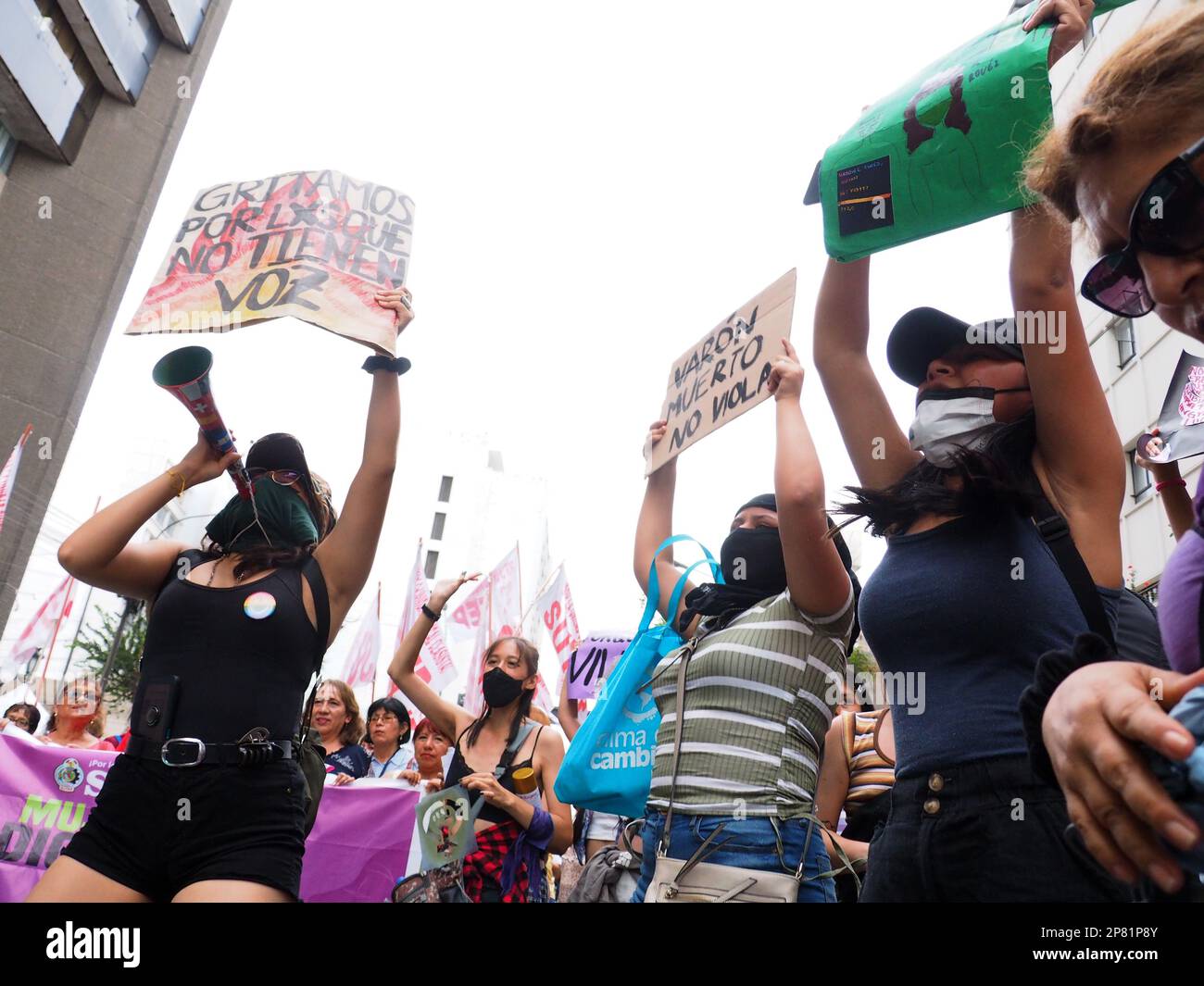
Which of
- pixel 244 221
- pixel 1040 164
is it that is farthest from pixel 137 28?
pixel 1040 164

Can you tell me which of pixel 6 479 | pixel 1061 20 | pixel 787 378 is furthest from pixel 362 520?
pixel 6 479

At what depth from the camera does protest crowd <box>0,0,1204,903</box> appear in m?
1.01

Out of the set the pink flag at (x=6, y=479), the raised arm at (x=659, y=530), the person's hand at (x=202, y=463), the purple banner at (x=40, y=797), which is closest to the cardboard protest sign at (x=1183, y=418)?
the raised arm at (x=659, y=530)

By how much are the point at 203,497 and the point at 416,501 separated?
61.3ft

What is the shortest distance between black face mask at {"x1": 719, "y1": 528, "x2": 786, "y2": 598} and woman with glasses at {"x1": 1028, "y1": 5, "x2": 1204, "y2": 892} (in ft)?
5.13

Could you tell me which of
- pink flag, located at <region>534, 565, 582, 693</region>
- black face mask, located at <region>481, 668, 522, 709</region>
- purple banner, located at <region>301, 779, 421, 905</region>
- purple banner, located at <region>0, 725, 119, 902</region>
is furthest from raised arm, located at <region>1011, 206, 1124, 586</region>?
pink flag, located at <region>534, 565, 582, 693</region>

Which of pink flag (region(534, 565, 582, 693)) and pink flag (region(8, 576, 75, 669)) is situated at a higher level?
pink flag (region(534, 565, 582, 693))

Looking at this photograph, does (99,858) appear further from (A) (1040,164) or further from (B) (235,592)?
(A) (1040,164)

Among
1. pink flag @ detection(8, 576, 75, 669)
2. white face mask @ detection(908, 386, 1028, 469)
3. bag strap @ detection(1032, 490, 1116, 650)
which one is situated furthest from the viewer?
pink flag @ detection(8, 576, 75, 669)

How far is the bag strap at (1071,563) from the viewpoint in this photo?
1732mm

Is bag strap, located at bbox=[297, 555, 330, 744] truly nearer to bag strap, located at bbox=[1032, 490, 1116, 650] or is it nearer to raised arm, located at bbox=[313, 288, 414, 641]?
raised arm, located at bbox=[313, 288, 414, 641]

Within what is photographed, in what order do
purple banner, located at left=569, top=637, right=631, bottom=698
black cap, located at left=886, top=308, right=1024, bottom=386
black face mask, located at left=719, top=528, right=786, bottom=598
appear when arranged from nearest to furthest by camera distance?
black cap, located at left=886, top=308, right=1024, bottom=386 → black face mask, located at left=719, top=528, right=786, bottom=598 → purple banner, located at left=569, top=637, right=631, bottom=698

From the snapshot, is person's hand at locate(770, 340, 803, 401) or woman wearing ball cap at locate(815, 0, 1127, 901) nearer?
woman wearing ball cap at locate(815, 0, 1127, 901)

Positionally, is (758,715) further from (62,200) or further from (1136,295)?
(62,200)
